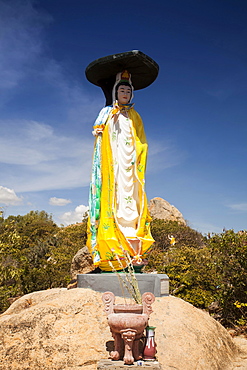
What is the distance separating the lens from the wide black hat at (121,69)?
702 cm

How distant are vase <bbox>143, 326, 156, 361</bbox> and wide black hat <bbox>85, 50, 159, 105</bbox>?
200 inches

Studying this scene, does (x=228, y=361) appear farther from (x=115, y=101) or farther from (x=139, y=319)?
(x=115, y=101)

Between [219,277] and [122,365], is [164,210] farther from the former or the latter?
[122,365]

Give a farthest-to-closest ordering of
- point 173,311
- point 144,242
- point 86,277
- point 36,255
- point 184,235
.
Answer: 1. point 184,235
2. point 36,255
3. point 144,242
4. point 86,277
5. point 173,311

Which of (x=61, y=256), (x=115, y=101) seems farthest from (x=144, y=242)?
(x=61, y=256)

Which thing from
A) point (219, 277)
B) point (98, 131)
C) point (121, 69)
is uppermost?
point (121, 69)

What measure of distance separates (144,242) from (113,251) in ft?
2.13

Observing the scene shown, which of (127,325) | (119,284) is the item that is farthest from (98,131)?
(127,325)

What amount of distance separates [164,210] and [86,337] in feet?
79.1

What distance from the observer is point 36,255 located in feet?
50.1

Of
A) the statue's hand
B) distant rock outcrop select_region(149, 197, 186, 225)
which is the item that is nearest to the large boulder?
the statue's hand

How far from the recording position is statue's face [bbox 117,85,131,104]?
7.25m

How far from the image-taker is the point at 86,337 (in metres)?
4.70

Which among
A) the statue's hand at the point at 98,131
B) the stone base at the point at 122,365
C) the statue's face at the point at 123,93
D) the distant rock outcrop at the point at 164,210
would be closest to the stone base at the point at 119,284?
the stone base at the point at 122,365
